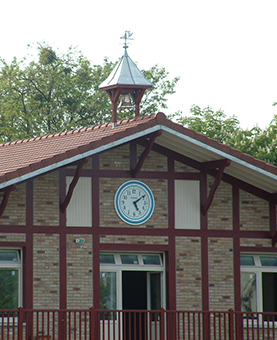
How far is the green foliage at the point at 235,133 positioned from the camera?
1238 inches

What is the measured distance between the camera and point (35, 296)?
17188 mm

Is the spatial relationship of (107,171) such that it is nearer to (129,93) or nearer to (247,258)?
(129,93)

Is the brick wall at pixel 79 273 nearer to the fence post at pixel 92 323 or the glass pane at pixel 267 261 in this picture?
the fence post at pixel 92 323

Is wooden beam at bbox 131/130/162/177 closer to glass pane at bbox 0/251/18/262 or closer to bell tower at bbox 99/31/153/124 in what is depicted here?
bell tower at bbox 99/31/153/124

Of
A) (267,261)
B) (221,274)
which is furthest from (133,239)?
(267,261)

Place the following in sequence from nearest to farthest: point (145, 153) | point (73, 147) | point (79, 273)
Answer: point (73, 147) → point (79, 273) → point (145, 153)

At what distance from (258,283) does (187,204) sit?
2.38 meters

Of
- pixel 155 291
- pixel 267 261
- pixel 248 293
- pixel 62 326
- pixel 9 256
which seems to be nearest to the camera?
pixel 62 326

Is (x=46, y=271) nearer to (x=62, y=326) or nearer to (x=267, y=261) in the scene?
(x=62, y=326)

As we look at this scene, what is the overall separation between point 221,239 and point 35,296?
418 centimetres

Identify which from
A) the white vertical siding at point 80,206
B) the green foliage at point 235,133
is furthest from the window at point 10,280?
the green foliage at point 235,133

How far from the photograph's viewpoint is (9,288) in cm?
1730

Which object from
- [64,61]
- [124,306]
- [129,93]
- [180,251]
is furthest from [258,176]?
[64,61]

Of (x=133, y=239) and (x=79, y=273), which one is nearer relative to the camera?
(x=79, y=273)
